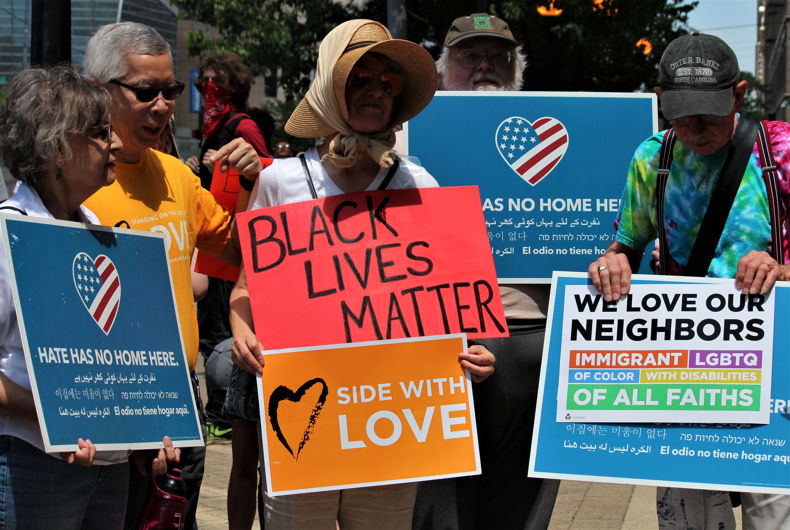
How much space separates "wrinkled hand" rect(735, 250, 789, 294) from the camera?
9.83 ft

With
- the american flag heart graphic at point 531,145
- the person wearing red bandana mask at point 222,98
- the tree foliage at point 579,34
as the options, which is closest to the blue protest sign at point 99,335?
the american flag heart graphic at point 531,145

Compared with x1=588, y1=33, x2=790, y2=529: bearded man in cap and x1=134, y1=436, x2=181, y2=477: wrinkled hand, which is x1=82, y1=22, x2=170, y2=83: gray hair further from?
x1=588, y1=33, x2=790, y2=529: bearded man in cap

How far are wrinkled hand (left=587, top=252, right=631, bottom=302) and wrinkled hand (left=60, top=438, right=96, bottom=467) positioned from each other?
1593 millimetres

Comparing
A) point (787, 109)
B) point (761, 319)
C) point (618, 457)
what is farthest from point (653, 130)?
point (787, 109)

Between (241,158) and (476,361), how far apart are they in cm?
100

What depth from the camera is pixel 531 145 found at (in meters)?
3.93

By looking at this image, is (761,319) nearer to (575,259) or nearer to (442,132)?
(575,259)

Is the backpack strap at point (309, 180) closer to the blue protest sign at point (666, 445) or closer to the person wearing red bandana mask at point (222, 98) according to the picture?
the blue protest sign at point (666, 445)

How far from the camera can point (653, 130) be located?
13.4 feet

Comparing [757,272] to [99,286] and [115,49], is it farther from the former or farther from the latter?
[115,49]

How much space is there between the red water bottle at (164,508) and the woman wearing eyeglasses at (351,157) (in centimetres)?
39

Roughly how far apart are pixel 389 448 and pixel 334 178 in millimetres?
882

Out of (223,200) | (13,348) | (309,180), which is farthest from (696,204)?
(13,348)

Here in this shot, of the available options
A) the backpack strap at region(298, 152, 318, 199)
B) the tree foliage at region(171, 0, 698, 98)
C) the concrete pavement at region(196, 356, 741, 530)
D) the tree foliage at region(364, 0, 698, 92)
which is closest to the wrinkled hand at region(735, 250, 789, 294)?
the backpack strap at region(298, 152, 318, 199)
